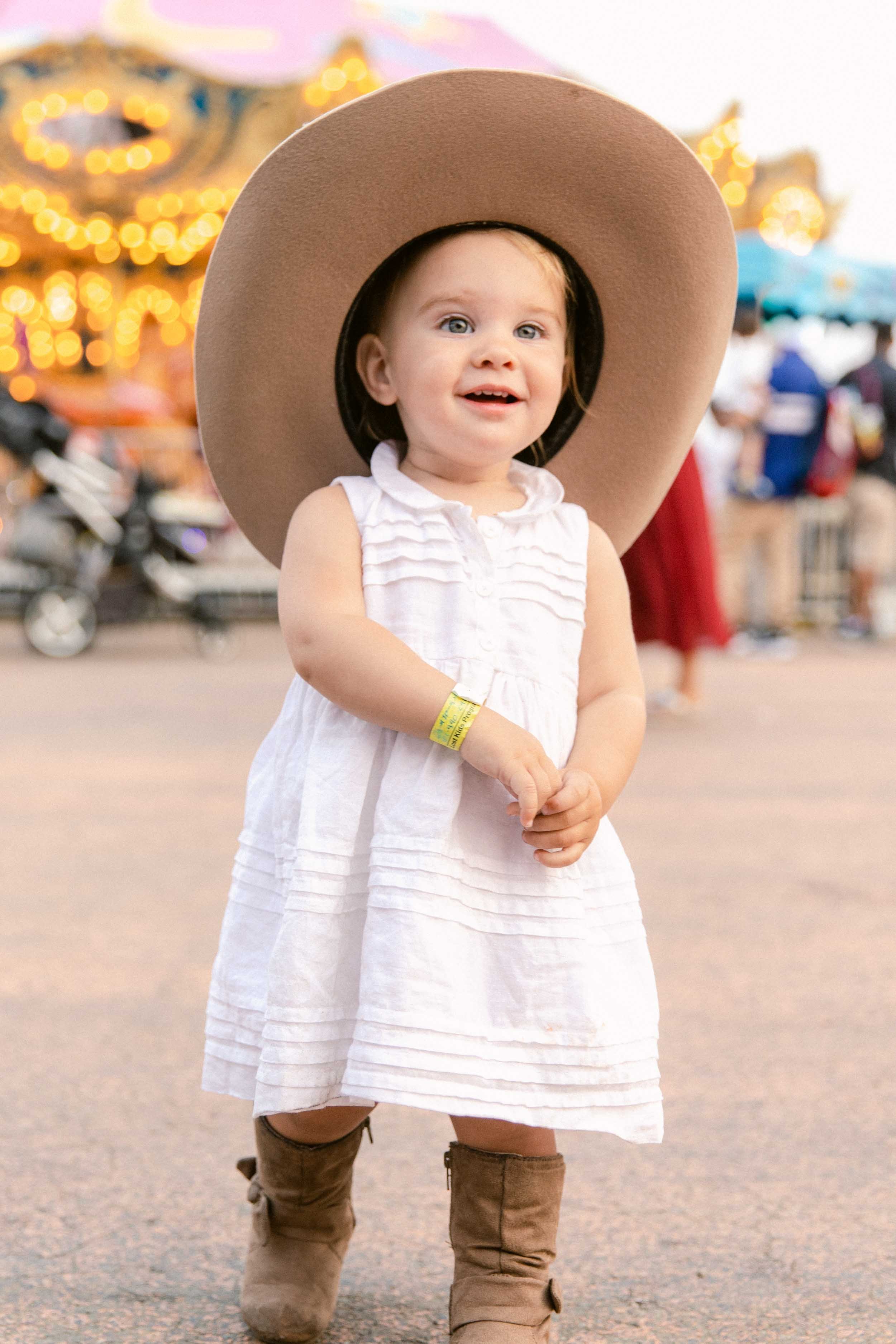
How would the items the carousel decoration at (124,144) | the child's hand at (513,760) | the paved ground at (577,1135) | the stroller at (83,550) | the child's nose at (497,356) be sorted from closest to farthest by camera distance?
the child's hand at (513,760) → the child's nose at (497,356) → the paved ground at (577,1135) → the stroller at (83,550) → the carousel decoration at (124,144)

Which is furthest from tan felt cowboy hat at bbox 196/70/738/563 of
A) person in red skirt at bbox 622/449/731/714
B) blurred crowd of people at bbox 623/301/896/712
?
blurred crowd of people at bbox 623/301/896/712

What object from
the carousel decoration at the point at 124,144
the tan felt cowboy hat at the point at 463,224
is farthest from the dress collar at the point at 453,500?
the carousel decoration at the point at 124,144

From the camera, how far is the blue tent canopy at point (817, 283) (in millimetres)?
10406

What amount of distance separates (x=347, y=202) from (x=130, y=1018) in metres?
1.54

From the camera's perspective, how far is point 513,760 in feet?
5.08

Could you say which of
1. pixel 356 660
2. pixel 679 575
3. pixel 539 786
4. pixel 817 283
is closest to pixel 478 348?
pixel 356 660

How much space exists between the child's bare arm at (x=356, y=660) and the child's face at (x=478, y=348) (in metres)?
0.14

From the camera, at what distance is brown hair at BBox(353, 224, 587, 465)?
1738 mm

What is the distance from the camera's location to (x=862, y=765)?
5.68m

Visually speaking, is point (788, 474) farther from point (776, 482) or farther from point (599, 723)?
point (599, 723)

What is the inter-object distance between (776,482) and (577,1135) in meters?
8.09

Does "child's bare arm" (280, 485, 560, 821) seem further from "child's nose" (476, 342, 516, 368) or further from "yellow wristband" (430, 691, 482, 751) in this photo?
"child's nose" (476, 342, 516, 368)

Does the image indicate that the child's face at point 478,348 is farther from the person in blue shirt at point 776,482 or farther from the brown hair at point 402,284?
the person in blue shirt at point 776,482

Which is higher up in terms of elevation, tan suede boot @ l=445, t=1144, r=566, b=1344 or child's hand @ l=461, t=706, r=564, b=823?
child's hand @ l=461, t=706, r=564, b=823
